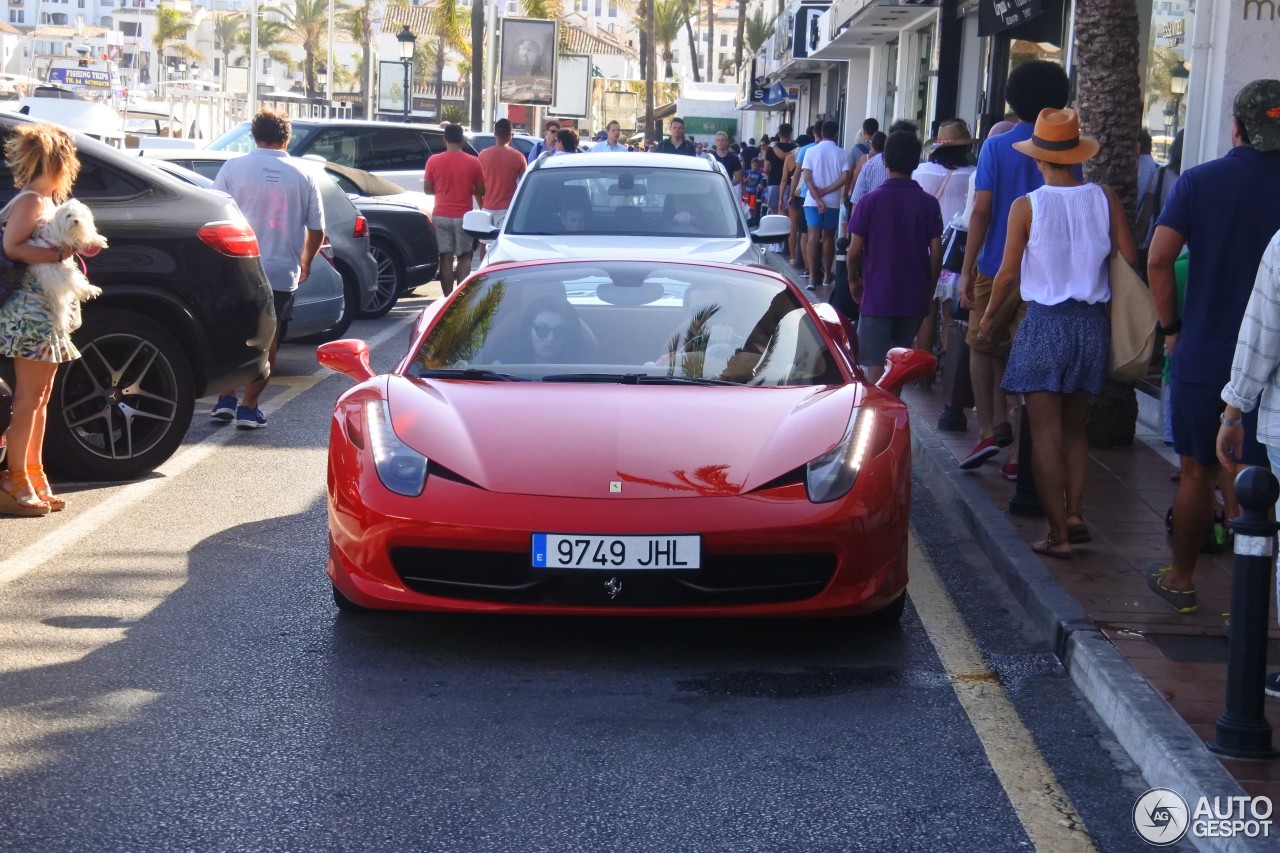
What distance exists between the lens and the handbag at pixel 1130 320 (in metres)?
6.30

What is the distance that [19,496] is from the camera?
7.01 metres

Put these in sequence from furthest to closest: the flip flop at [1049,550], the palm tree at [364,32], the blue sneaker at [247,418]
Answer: the palm tree at [364,32], the blue sneaker at [247,418], the flip flop at [1049,550]

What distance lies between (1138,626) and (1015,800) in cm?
161

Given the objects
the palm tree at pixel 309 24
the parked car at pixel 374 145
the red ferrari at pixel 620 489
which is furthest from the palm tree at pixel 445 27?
the red ferrari at pixel 620 489

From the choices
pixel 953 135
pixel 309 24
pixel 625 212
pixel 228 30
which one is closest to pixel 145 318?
pixel 625 212

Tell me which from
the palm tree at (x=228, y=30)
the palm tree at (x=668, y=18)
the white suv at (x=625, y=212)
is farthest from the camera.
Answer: the palm tree at (x=228, y=30)

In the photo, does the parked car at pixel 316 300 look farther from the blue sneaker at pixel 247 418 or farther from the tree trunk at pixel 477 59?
the tree trunk at pixel 477 59

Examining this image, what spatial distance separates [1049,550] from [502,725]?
9.17ft

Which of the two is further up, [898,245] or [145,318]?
[898,245]

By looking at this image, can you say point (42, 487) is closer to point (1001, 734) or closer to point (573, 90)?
point (1001, 734)

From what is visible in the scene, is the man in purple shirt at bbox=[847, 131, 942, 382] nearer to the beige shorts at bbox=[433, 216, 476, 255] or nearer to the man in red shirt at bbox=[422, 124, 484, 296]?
the man in red shirt at bbox=[422, 124, 484, 296]

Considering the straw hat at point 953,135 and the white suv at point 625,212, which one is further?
the straw hat at point 953,135

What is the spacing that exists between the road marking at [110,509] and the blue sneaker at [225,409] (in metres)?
0.16

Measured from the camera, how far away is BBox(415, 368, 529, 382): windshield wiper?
5.80 meters
